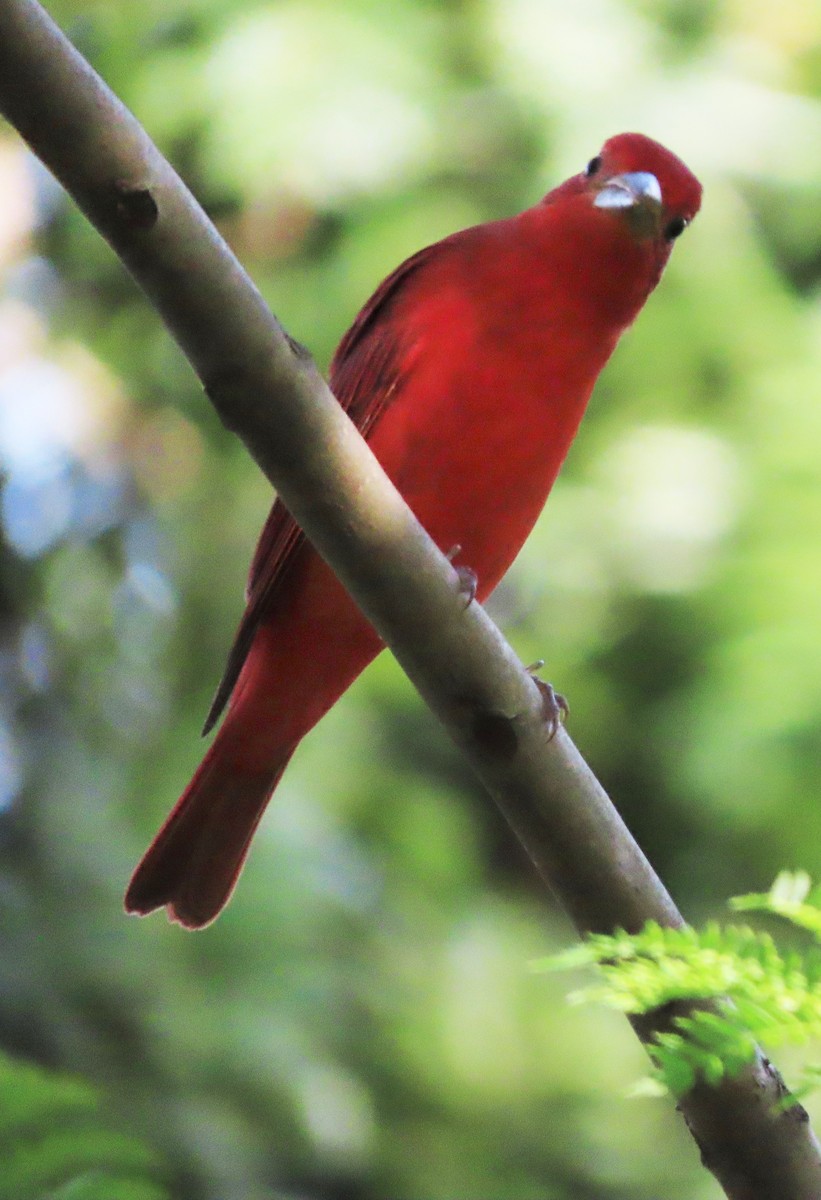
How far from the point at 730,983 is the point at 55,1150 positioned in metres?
0.52

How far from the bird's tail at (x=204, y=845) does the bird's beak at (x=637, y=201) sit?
1.31 metres

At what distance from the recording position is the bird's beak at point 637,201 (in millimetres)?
3338

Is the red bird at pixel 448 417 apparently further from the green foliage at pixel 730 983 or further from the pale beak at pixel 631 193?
the green foliage at pixel 730 983

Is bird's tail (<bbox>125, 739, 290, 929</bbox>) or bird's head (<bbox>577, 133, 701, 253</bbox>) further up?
bird's head (<bbox>577, 133, 701, 253</bbox>)

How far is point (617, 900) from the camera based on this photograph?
1888 millimetres

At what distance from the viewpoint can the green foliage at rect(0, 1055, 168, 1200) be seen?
4.03ft

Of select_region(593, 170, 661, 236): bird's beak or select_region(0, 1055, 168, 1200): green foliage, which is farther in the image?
select_region(593, 170, 661, 236): bird's beak

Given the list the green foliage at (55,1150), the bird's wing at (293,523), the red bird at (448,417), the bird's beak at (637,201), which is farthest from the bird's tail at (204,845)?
the green foliage at (55,1150)

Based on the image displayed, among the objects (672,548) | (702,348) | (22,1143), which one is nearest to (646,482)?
(672,548)

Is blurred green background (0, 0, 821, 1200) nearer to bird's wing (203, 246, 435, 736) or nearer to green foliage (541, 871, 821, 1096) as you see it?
bird's wing (203, 246, 435, 736)

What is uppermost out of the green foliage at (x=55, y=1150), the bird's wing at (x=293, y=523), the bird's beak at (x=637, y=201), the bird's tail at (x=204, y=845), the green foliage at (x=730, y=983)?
the bird's beak at (x=637, y=201)

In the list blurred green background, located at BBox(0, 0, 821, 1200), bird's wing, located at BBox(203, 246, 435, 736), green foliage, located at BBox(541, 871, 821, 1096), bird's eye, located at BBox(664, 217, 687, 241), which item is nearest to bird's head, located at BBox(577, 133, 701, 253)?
bird's eye, located at BBox(664, 217, 687, 241)

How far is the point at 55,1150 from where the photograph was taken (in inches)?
49.3

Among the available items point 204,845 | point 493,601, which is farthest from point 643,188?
point 493,601
